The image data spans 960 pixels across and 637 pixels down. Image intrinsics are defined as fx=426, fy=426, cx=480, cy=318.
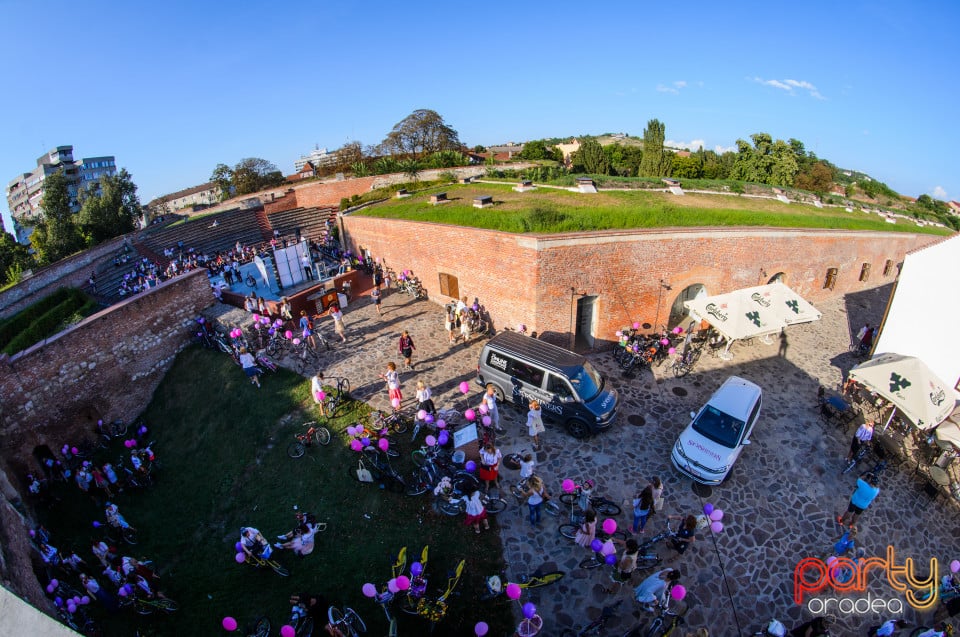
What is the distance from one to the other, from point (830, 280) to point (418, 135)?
40243 millimetres

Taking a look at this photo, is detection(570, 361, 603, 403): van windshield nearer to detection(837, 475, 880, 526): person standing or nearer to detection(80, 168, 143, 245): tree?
detection(837, 475, 880, 526): person standing

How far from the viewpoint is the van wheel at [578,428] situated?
10.6 m

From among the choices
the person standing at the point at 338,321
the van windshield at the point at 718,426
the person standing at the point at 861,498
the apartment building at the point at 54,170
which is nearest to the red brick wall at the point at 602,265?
the person standing at the point at 338,321

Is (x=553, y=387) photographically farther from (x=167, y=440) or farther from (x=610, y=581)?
(x=167, y=440)

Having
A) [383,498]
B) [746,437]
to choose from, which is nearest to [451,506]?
[383,498]

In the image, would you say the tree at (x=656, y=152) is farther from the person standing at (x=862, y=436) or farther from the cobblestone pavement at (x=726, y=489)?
the person standing at (x=862, y=436)

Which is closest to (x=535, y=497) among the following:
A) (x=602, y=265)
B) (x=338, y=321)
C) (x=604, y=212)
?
(x=602, y=265)

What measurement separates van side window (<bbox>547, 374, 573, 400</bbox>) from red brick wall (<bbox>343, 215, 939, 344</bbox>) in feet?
13.2

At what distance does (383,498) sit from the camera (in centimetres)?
946

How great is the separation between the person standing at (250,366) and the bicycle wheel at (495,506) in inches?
349

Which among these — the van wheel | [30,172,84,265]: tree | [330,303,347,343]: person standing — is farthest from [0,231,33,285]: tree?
the van wheel

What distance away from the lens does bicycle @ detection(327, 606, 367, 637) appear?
6.76 meters

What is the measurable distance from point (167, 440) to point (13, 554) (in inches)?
246

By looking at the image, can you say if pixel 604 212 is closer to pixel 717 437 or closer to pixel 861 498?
pixel 717 437
